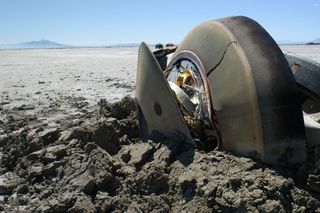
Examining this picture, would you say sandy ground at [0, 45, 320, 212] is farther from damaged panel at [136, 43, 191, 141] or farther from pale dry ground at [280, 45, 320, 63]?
pale dry ground at [280, 45, 320, 63]

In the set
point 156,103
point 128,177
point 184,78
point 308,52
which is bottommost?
point 308,52

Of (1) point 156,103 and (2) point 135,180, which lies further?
(1) point 156,103

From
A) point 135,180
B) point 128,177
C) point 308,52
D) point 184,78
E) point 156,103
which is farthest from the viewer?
point 308,52

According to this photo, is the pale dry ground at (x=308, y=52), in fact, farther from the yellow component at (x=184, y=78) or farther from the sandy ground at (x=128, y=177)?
the sandy ground at (x=128, y=177)

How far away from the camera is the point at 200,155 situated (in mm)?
4168

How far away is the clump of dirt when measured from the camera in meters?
3.53

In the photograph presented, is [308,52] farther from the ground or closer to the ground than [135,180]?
closer to the ground

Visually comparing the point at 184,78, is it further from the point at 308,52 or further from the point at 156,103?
the point at 308,52

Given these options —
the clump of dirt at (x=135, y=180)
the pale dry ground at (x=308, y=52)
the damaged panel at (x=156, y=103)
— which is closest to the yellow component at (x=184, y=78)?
the damaged panel at (x=156, y=103)

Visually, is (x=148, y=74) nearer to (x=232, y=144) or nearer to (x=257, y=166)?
(x=232, y=144)

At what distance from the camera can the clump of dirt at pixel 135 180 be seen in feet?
11.6

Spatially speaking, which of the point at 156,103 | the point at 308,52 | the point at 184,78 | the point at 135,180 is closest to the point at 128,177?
the point at 135,180

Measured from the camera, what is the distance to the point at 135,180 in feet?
13.6

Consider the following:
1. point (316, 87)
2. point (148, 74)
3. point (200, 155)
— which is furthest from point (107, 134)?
point (316, 87)
